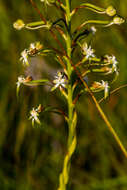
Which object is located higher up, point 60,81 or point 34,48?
point 34,48

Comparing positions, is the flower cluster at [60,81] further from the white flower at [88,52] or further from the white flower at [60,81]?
the white flower at [88,52]

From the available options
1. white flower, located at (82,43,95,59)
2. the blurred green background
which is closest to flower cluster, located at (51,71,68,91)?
white flower, located at (82,43,95,59)

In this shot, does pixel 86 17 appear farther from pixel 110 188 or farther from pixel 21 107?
pixel 110 188

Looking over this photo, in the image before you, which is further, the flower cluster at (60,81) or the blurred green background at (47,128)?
the blurred green background at (47,128)

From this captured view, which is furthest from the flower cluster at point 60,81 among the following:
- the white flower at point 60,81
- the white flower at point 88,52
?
the white flower at point 88,52

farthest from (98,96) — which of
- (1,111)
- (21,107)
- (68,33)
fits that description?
(68,33)

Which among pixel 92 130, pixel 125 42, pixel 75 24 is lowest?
pixel 92 130

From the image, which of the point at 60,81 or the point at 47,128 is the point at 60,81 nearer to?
the point at 60,81

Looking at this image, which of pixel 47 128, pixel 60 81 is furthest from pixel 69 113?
pixel 47 128
